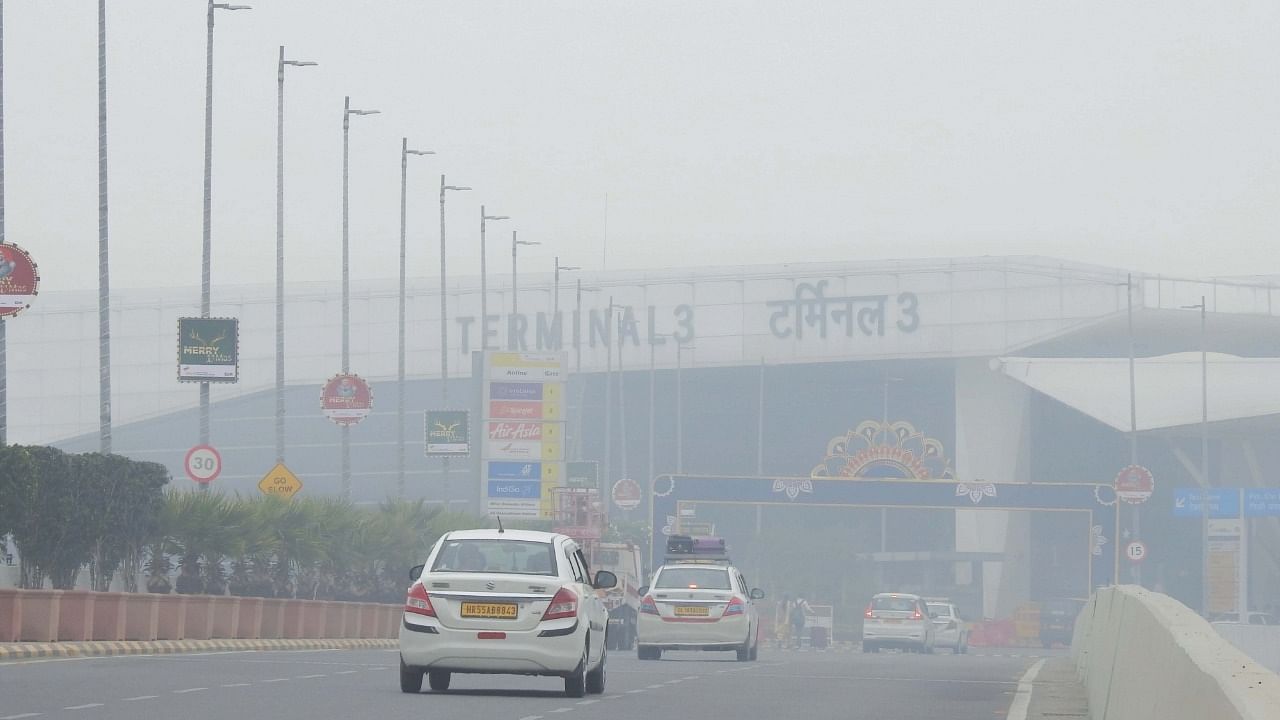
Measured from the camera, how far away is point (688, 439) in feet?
388

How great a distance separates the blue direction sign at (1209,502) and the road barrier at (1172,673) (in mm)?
65377

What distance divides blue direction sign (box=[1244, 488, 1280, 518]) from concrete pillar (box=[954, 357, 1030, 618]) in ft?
52.8

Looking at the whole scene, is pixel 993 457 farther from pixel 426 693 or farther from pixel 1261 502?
pixel 426 693

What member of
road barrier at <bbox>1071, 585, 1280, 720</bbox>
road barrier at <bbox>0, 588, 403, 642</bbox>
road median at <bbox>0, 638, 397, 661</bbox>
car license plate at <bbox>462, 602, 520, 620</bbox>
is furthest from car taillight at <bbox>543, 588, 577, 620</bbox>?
road barrier at <bbox>0, 588, 403, 642</bbox>

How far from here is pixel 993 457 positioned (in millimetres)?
101875

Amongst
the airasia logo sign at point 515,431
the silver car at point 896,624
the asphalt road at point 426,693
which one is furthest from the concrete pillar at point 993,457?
the asphalt road at point 426,693

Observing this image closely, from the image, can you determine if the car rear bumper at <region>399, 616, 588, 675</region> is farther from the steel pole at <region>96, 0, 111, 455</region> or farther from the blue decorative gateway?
the blue decorative gateway

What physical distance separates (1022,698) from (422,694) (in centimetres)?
685

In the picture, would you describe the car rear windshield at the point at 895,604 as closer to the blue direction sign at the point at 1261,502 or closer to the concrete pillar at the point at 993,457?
the blue direction sign at the point at 1261,502

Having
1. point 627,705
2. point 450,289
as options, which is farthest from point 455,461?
point 627,705

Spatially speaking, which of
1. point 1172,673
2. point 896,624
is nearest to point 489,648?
point 1172,673

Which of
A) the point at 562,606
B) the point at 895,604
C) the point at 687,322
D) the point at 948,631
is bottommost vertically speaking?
the point at 948,631

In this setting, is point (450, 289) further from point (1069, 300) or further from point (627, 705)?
point (627, 705)

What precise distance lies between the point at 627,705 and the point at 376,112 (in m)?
44.8
